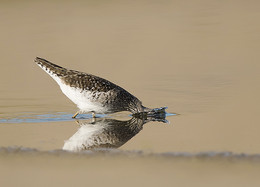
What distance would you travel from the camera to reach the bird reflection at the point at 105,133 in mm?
9164

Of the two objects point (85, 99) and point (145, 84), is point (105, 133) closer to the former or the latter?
point (85, 99)

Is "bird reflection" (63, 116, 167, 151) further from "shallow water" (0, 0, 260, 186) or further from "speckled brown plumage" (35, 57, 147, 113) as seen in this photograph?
"speckled brown plumage" (35, 57, 147, 113)

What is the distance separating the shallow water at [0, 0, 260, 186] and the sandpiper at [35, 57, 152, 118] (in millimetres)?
332

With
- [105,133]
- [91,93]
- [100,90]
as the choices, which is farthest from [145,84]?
[105,133]

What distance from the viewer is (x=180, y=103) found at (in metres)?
12.7

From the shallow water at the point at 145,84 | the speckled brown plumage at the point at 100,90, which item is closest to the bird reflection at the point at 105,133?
the shallow water at the point at 145,84

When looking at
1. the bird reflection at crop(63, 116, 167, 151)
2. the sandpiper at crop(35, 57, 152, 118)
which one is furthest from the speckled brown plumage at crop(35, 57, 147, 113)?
Result: the bird reflection at crop(63, 116, 167, 151)

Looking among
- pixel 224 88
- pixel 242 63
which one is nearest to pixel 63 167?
pixel 224 88

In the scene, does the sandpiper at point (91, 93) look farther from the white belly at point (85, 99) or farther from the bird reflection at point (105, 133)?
the bird reflection at point (105, 133)

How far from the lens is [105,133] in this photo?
32.7 feet

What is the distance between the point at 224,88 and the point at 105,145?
559 cm

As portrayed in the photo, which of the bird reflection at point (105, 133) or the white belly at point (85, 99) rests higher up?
the white belly at point (85, 99)

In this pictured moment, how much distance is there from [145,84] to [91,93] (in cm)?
392

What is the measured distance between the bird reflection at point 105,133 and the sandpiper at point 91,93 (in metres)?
0.25
